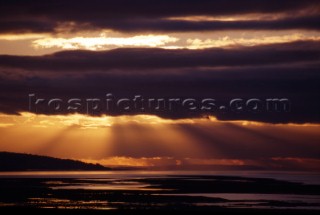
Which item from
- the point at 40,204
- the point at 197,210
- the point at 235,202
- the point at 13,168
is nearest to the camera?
the point at 197,210

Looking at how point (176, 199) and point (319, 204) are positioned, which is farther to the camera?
point (176, 199)

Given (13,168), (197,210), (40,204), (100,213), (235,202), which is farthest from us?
(13,168)

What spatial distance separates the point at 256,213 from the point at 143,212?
9.39 metres

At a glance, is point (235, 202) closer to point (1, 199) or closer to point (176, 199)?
point (176, 199)

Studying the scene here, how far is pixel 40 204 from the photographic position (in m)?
63.1

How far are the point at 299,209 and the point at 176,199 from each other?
614 inches

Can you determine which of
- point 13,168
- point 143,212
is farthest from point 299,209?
point 13,168

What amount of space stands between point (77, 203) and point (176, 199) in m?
11.9

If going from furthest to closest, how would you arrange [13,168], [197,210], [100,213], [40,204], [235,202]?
[13,168]
[235,202]
[40,204]
[197,210]
[100,213]

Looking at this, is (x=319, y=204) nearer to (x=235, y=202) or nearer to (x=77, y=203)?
(x=235, y=202)

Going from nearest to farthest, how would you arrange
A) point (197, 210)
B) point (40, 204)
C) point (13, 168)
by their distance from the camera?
point (197, 210) → point (40, 204) → point (13, 168)

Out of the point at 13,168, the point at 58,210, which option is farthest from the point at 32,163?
the point at 58,210

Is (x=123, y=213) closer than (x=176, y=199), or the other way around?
(x=123, y=213)

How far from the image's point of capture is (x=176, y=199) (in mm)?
71438
